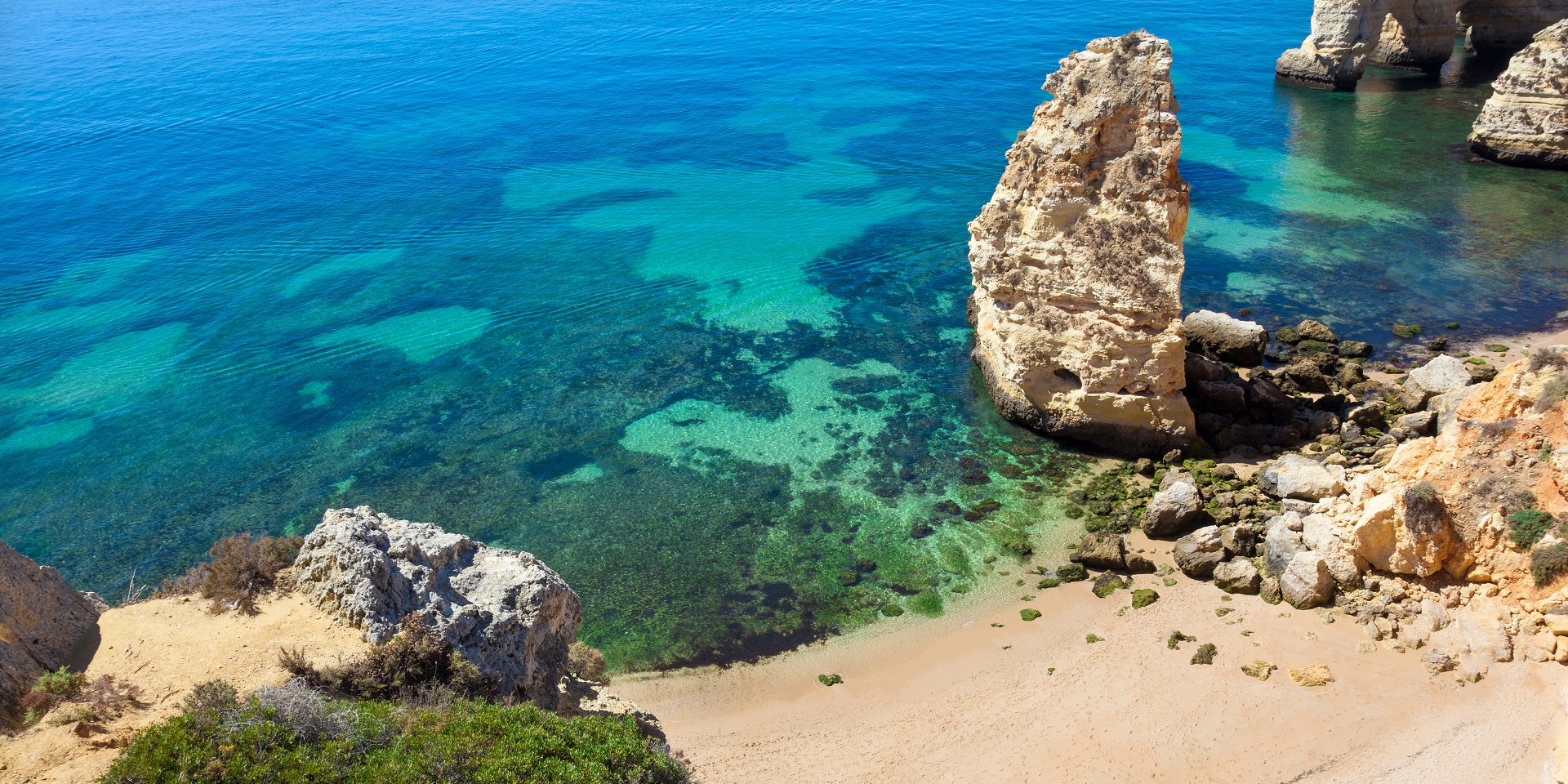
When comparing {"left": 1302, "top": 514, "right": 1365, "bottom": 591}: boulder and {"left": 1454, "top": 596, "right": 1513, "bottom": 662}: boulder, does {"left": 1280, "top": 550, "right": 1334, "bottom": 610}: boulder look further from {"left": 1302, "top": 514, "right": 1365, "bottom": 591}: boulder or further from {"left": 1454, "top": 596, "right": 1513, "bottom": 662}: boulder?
{"left": 1454, "top": 596, "right": 1513, "bottom": 662}: boulder

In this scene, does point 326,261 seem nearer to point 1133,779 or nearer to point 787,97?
point 787,97

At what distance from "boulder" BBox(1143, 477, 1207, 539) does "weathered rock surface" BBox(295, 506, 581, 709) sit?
11.6 metres

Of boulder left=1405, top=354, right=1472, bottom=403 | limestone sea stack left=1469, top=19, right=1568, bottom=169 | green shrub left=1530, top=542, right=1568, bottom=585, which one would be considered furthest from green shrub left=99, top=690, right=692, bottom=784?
limestone sea stack left=1469, top=19, right=1568, bottom=169

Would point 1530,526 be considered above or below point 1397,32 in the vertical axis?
below

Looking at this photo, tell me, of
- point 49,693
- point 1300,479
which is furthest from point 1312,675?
point 49,693

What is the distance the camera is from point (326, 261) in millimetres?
34750

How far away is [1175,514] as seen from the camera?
18.4m

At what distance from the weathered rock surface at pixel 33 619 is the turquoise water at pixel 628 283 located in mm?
8780

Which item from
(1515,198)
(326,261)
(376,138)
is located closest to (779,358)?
(326,261)

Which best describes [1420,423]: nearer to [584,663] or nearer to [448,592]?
[584,663]

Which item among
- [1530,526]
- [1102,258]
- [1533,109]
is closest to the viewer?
[1530,526]

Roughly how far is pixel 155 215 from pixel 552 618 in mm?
36449

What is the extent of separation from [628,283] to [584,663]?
794 inches

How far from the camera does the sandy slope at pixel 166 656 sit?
8.53 m
